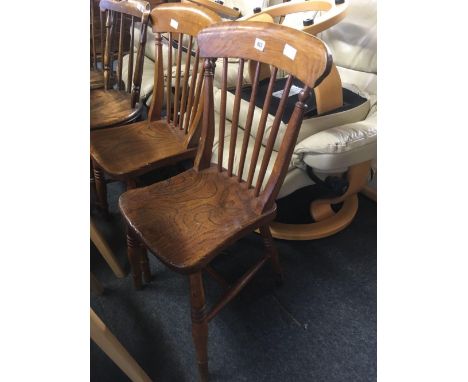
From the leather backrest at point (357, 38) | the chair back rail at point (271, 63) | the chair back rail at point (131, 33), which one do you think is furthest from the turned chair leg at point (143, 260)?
the leather backrest at point (357, 38)

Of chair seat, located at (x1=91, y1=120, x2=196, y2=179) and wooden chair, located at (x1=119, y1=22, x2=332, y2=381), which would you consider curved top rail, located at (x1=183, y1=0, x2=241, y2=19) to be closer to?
chair seat, located at (x1=91, y1=120, x2=196, y2=179)

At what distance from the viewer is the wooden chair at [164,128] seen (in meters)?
1.11

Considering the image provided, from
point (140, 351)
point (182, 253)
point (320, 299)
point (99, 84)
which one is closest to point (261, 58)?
point (182, 253)

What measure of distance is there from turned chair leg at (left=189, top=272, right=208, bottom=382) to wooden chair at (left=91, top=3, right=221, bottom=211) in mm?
484

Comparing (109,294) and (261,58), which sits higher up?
(261,58)

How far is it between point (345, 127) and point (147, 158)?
2.27 ft

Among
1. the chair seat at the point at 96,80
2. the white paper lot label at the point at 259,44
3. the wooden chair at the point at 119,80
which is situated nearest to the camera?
the white paper lot label at the point at 259,44

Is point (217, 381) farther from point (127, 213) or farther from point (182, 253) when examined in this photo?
point (127, 213)

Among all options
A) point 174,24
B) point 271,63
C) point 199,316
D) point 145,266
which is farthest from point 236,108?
point 145,266

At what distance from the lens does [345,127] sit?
1085mm

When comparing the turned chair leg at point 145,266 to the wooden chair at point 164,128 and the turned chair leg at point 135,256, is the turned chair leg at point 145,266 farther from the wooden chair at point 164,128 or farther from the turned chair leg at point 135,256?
the wooden chair at point 164,128

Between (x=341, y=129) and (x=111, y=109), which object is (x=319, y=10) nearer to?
(x=341, y=129)

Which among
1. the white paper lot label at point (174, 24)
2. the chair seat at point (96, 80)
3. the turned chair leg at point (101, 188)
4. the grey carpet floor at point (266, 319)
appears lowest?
the grey carpet floor at point (266, 319)

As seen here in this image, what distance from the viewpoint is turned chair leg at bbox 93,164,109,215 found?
1.41 metres
